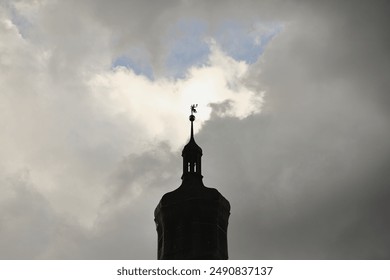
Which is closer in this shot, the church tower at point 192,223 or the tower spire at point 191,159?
the church tower at point 192,223

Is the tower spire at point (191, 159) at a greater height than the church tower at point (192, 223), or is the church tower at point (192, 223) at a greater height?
the tower spire at point (191, 159)

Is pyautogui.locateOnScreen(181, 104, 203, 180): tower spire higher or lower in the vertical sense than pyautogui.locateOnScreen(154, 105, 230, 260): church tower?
higher

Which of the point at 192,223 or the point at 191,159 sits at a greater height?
the point at 191,159

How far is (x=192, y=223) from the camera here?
6688cm

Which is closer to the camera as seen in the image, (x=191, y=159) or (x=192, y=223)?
(x=192, y=223)

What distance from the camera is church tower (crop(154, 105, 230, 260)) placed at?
65.5 metres

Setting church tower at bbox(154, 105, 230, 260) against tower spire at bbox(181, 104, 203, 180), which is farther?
tower spire at bbox(181, 104, 203, 180)

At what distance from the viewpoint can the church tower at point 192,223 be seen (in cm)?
6550
